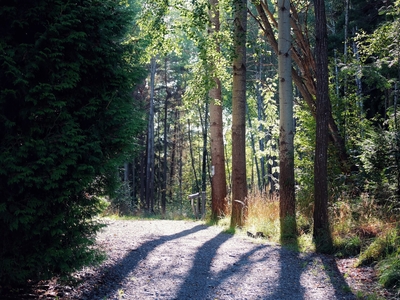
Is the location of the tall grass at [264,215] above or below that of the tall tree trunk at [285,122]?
below

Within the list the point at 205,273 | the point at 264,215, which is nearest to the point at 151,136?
the point at 264,215

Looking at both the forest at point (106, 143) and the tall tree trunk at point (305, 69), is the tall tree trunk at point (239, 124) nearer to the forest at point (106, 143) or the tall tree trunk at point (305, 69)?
the forest at point (106, 143)

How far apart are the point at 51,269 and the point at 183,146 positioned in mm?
35487

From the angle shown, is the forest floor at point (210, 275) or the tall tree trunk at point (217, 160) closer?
the forest floor at point (210, 275)

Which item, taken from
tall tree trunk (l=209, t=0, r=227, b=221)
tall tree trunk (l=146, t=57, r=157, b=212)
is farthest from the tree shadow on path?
tall tree trunk (l=146, t=57, r=157, b=212)

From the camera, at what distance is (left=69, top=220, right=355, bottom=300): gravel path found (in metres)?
5.32

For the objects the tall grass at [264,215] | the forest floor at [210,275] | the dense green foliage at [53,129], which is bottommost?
the forest floor at [210,275]

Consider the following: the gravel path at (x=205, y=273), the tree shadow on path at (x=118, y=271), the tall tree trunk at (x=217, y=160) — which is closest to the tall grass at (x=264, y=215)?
the gravel path at (x=205, y=273)

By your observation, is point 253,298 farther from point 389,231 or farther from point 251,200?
point 251,200

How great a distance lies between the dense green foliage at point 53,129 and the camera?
4.41 m

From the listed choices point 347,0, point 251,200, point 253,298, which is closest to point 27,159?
point 253,298

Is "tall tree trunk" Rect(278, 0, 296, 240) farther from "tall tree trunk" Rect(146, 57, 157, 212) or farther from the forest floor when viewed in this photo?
"tall tree trunk" Rect(146, 57, 157, 212)

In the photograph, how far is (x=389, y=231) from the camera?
6.75 m

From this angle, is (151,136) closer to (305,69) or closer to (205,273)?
(305,69)
